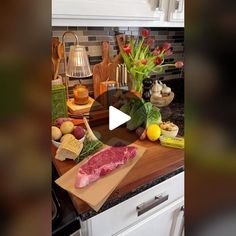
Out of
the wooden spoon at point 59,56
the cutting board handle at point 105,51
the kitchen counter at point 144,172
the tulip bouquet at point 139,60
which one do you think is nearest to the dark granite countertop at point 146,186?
the kitchen counter at point 144,172

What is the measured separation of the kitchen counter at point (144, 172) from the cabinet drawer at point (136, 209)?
0.09ft

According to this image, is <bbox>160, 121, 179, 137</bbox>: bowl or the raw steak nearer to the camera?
the raw steak

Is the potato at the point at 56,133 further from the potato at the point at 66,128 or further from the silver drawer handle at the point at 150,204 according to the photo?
the silver drawer handle at the point at 150,204

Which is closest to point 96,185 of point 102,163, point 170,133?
point 102,163

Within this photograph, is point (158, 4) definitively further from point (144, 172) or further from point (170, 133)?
point (144, 172)

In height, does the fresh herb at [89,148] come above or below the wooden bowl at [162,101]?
below

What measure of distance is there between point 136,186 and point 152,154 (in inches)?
7.3

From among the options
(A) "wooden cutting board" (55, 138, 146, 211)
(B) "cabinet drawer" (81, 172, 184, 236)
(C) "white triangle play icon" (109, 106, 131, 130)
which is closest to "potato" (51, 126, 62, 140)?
(A) "wooden cutting board" (55, 138, 146, 211)

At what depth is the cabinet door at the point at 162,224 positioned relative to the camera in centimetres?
78

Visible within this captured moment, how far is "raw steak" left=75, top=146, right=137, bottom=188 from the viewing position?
685 mm

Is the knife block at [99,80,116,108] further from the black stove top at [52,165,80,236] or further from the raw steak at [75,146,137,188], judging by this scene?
the black stove top at [52,165,80,236]
